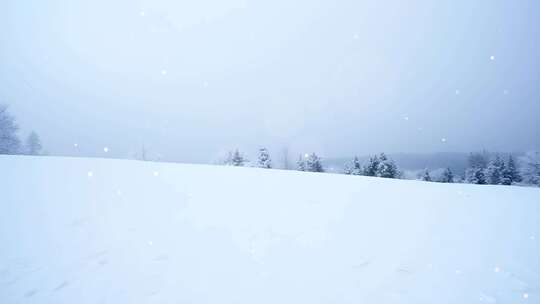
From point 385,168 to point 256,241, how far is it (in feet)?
122

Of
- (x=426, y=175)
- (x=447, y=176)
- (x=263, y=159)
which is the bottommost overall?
(x=447, y=176)

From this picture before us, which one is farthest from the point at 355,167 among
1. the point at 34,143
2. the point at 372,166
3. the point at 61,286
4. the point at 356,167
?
the point at 34,143

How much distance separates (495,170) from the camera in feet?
144

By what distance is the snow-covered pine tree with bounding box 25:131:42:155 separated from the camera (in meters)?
43.1

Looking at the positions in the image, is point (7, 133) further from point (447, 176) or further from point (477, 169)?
point (477, 169)

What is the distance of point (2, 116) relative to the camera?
2938 cm

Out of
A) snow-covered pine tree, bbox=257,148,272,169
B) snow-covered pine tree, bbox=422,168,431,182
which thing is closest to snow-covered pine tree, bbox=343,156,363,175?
snow-covered pine tree, bbox=422,168,431,182

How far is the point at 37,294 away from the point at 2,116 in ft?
113

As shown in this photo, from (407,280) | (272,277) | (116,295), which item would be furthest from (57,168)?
(407,280)

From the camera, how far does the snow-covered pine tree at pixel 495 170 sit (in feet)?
142

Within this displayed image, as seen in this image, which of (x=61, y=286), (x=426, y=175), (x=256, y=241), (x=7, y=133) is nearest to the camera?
(x=61, y=286)

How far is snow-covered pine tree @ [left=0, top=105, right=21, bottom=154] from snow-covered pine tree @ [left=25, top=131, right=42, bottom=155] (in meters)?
14.7

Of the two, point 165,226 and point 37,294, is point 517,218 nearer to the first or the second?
point 165,226

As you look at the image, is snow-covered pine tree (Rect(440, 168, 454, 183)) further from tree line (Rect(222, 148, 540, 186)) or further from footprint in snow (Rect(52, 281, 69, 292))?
footprint in snow (Rect(52, 281, 69, 292))
